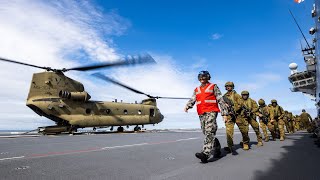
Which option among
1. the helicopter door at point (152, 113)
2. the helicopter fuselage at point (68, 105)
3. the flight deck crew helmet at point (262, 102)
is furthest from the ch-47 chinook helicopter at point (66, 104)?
the flight deck crew helmet at point (262, 102)

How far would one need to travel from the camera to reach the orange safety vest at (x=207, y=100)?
5184 mm

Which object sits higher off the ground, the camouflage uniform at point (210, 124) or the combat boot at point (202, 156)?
the camouflage uniform at point (210, 124)

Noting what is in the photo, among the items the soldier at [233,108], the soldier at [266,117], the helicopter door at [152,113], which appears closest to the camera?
the soldier at [233,108]

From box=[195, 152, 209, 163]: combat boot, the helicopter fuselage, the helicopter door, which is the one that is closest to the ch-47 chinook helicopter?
the helicopter fuselage

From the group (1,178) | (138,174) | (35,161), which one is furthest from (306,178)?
(35,161)

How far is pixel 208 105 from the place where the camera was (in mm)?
5180

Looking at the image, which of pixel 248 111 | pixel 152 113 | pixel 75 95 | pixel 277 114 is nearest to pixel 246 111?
pixel 248 111

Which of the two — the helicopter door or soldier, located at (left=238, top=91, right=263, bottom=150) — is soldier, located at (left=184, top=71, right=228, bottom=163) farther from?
the helicopter door

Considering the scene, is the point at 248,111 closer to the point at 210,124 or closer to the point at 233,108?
the point at 233,108

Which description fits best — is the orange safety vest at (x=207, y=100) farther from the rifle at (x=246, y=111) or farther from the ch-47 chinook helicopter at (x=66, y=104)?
the ch-47 chinook helicopter at (x=66, y=104)

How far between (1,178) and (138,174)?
1.75 m

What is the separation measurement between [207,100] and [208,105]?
0.36 ft

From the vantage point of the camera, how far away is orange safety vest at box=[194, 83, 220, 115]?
17.0 ft

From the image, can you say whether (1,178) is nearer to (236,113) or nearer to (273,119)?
(236,113)
